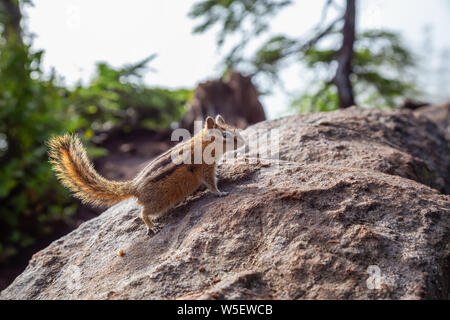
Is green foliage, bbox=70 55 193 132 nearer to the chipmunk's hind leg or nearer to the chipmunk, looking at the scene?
the chipmunk

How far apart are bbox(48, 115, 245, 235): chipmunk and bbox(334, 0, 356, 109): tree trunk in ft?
14.6

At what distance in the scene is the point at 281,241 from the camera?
243cm

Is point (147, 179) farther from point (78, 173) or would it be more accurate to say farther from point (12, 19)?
point (12, 19)

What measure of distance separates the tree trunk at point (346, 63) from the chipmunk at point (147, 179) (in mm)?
4449

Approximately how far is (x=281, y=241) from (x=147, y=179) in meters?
1.27

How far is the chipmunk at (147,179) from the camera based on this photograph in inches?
123

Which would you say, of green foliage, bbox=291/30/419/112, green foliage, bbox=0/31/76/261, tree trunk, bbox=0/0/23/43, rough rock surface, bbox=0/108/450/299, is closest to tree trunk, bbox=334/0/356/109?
green foliage, bbox=291/30/419/112

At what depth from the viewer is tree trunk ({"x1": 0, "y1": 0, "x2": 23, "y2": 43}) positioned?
7.09m

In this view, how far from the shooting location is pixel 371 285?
209 centimetres

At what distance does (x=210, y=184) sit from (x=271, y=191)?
605mm

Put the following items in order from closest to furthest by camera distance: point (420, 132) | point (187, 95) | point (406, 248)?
point (406, 248)
point (420, 132)
point (187, 95)
